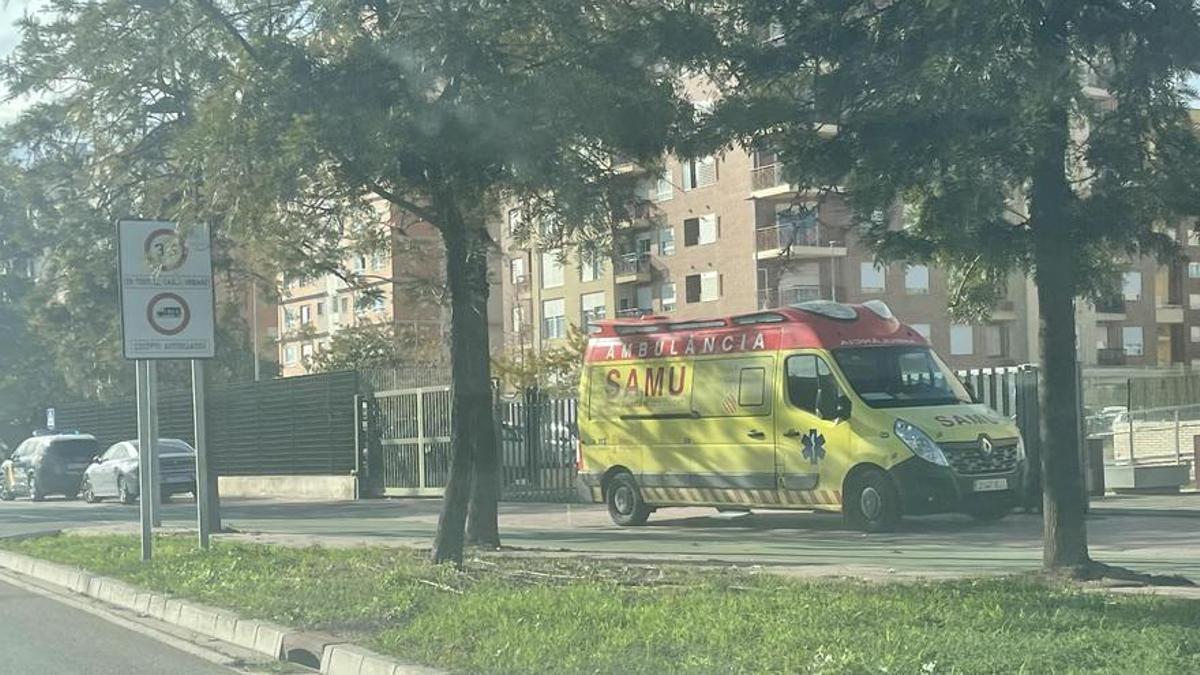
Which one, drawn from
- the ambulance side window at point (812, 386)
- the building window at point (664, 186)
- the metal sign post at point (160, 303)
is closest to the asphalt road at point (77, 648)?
the metal sign post at point (160, 303)

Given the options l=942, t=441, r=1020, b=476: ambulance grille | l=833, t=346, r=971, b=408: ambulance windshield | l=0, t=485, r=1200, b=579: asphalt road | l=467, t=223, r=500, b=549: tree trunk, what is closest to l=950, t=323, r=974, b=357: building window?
l=0, t=485, r=1200, b=579: asphalt road

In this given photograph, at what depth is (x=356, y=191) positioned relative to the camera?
11.8 m

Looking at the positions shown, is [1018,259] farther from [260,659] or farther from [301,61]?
[260,659]

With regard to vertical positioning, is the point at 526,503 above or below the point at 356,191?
below

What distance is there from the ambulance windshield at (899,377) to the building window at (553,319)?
138ft

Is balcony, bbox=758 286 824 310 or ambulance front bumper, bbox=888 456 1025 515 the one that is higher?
balcony, bbox=758 286 824 310

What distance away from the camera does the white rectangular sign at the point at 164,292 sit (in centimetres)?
1447

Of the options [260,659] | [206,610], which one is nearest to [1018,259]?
[260,659]

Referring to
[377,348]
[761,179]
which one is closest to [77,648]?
[761,179]

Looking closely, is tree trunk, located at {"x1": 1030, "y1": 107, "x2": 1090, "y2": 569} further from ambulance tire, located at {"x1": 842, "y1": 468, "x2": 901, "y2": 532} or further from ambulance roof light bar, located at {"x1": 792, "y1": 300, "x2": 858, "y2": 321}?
ambulance roof light bar, located at {"x1": 792, "y1": 300, "x2": 858, "y2": 321}

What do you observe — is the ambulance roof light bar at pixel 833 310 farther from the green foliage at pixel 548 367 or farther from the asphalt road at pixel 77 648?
the green foliage at pixel 548 367

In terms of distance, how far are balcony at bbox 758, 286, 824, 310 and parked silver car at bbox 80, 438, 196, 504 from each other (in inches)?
943

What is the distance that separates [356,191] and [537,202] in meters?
1.65

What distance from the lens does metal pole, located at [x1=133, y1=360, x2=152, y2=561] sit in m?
14.6
